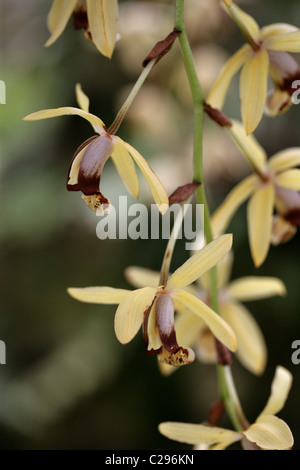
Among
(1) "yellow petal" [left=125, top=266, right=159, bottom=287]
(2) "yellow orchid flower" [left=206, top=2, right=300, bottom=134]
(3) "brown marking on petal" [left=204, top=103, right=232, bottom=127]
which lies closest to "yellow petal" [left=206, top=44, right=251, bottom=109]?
(2) "yellow orchid flower" [left=206, top=2, right=300, bottom=134]

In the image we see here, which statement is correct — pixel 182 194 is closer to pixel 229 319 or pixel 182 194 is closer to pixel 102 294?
pixel 102 294

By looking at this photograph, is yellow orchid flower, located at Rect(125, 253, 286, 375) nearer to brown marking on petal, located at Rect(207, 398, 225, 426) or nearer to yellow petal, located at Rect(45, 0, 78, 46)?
brown marking on petal, located at Rect(207, 398, 225, 426)

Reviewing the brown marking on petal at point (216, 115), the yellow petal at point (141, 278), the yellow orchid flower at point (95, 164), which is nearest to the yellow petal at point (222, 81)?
the brown marking on petal at point (216, 115)

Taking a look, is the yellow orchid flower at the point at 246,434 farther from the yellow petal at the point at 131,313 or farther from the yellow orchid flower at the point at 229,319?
the yellow orchid flower at the point at 229,319

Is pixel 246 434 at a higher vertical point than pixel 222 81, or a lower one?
lower

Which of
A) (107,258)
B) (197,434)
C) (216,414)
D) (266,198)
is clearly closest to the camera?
(197,434)

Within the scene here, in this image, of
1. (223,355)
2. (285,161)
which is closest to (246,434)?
(223,355)

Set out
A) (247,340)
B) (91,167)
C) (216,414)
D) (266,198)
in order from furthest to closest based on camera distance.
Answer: (247,340) → (266,198) → (216,414) → (91,167)
